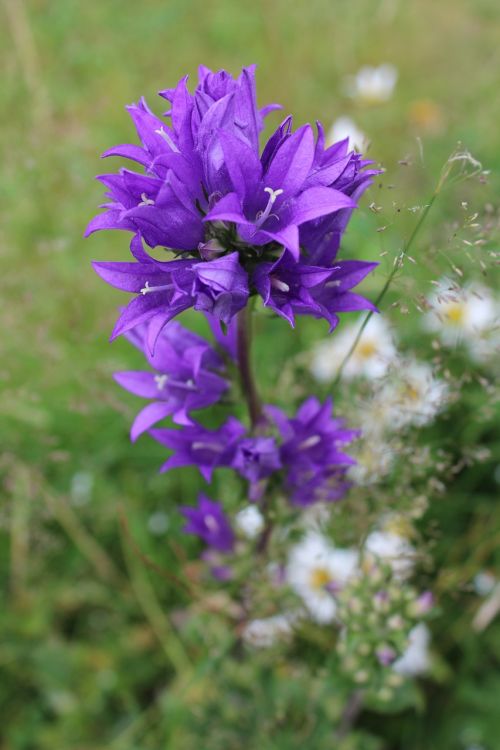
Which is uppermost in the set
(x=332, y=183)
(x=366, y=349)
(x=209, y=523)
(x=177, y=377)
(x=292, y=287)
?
(x=332, y=183)

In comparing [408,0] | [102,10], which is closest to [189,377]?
[102,10]

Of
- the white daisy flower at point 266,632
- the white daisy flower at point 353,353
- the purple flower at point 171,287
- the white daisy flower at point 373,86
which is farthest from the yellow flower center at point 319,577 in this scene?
the white daisy flower at point 373,86

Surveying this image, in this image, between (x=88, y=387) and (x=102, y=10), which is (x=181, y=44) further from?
(x=88, y=387)

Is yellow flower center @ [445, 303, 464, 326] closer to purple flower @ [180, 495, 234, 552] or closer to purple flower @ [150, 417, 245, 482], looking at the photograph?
purple flower @ [180, 495, 234, 552]

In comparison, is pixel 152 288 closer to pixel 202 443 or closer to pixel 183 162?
pixel 183 162

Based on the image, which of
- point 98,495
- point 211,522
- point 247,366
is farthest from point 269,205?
point 98,495

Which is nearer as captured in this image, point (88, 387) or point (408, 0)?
point (88, 387)

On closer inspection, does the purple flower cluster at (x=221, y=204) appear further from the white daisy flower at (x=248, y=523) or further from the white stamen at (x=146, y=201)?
the white daisy flower at (x=248, y=523)
